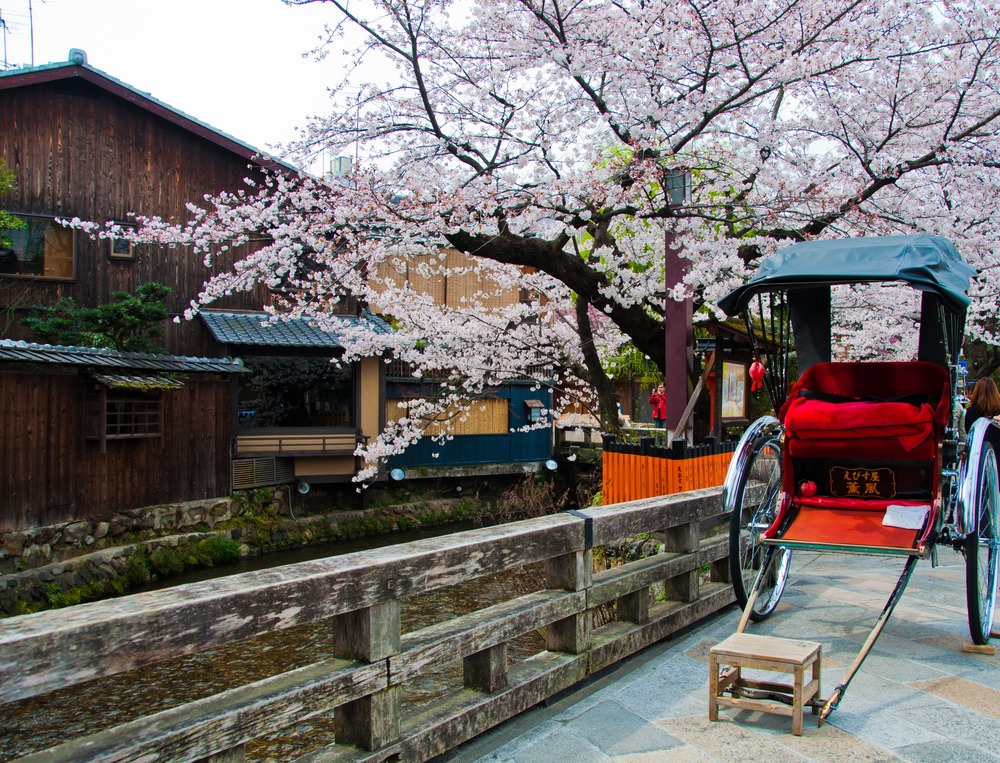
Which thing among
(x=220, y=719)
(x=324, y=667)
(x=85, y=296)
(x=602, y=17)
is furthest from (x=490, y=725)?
(x=85, y=296)

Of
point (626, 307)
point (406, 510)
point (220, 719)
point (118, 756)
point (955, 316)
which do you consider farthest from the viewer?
point (406, 510)

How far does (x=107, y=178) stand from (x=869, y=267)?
16090 millimetres

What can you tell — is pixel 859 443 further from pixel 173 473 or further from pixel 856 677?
pixel 173 473

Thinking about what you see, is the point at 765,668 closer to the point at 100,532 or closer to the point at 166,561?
the point at 100,532

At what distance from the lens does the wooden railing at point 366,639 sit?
6.89ft

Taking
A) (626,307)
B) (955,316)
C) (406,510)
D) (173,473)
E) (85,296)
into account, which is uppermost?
(85,296)

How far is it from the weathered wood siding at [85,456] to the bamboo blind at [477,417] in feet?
15.7

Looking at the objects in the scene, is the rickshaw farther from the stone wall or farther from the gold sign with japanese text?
the stone wall

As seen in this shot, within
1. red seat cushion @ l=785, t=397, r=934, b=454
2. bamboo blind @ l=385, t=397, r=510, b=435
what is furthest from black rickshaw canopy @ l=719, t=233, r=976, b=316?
bamboo blind @ l=385, t=397, r=510, b=435

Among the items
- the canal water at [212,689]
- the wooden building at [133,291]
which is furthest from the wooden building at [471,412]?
the canal water at [212,689]

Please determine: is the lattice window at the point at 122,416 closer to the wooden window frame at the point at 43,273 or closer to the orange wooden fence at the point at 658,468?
the wooden window frame at the point at 43,273

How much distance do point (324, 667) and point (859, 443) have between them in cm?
351

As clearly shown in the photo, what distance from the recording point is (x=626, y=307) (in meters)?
9.38

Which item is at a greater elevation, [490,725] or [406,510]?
[490,725]
